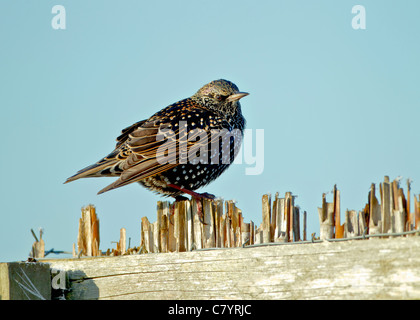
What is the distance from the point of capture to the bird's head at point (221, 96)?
20.1 ft

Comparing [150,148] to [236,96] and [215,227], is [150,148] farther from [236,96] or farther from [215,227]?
[215,227]

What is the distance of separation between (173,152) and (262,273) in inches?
88.3

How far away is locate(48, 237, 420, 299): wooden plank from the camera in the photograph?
2500 mm

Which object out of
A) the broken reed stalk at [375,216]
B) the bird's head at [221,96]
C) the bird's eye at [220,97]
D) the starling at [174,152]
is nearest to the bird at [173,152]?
the starling at [174,152]

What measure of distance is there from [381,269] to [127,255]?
150 cm

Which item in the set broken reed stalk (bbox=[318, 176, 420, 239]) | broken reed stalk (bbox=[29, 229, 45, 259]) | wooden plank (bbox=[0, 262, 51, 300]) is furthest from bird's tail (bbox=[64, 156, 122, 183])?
broken reed stalk (bbox=[318, 176, 420, 239])

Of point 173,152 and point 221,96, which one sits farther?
point 221,96

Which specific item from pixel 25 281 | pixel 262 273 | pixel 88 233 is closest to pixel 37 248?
pixel 88 233

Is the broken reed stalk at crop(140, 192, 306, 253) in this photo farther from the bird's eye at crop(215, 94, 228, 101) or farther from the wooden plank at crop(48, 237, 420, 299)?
the bird's eye at crop(215, 94, 228, 101)

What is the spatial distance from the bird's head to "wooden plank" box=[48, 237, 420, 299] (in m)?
2.97

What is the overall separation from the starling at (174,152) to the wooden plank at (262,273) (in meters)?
1.23

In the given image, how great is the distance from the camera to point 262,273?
9.36 ft
